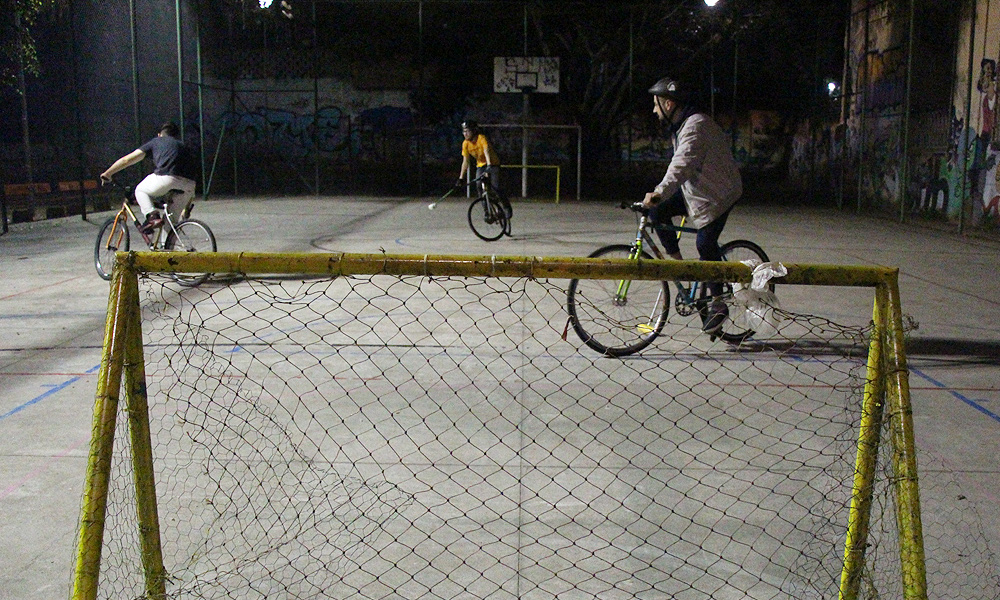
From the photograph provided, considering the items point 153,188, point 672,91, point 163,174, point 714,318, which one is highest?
point 672,91

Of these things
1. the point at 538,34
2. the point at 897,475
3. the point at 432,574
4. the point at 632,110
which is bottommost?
the point at 432,574

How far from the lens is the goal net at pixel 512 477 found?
2.75 m

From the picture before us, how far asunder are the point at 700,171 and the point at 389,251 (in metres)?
5.50

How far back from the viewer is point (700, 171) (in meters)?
6.50

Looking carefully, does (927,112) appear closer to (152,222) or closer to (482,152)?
(482,152)

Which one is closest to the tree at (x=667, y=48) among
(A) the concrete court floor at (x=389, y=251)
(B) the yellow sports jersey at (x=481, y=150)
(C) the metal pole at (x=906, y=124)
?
(C) the metal pole at (x=906, y=124)

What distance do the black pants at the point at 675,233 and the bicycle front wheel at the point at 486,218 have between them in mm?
6280

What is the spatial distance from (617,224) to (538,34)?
12517 mm

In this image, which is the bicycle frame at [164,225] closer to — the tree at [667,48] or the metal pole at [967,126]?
the metal pole at [967,126]

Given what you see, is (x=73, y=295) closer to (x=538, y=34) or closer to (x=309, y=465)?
(x=309, y=465)

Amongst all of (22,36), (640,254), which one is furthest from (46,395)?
(22,36)

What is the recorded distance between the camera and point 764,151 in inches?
1193

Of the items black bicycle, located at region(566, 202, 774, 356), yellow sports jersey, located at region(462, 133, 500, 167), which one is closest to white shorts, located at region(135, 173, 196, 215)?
black bicycle, located at region(566, 202, 774, 356)

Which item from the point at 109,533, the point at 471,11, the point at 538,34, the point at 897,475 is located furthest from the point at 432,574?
the point at 471,11
